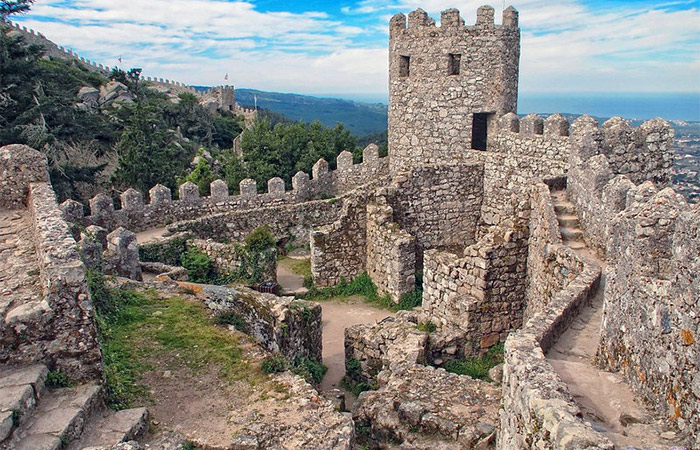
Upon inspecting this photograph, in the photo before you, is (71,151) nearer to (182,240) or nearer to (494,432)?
(182,240)

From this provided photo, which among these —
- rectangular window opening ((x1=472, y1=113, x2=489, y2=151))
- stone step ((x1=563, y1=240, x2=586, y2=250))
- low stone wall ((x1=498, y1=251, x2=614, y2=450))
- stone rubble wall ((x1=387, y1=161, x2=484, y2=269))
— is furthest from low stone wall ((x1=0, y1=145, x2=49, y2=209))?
rectangular window opening ((x1=472, y1=113, x2=489, y2=151))

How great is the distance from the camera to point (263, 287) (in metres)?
11.7

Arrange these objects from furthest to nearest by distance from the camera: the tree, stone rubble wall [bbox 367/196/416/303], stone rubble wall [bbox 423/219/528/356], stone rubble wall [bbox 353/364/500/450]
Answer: the tree
stone rubble wall [bbox 367/196/416/303]
stone rubble wall [bbox 423/219/528/356]
stone rubble wall [bbox 353/364/500/450]

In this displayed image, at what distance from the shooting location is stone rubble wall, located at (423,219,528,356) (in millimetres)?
7906

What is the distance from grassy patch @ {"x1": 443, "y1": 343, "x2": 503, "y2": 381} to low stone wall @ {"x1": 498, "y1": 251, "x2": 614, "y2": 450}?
107 inches

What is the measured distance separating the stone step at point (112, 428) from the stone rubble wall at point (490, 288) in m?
4.86

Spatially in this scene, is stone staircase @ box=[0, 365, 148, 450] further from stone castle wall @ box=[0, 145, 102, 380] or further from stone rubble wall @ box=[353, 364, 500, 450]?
stone rubble wall @ box=[353, 364, 500, 450]

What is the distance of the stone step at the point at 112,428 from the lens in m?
3.88

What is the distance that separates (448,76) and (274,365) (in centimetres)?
971

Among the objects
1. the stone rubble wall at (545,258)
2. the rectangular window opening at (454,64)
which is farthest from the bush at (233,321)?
the rectangular window opening at (454,64)

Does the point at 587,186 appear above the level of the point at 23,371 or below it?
above

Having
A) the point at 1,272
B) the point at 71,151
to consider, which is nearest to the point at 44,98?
the point at 71,151

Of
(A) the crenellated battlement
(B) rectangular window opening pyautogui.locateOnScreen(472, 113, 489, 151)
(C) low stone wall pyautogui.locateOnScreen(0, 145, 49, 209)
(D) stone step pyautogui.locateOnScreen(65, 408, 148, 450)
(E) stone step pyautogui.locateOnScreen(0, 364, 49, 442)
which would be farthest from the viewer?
(B) rectangular window opening pyautogui.locateOnScreen(472, 113, 489, 151)

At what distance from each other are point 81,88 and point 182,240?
2413cm
